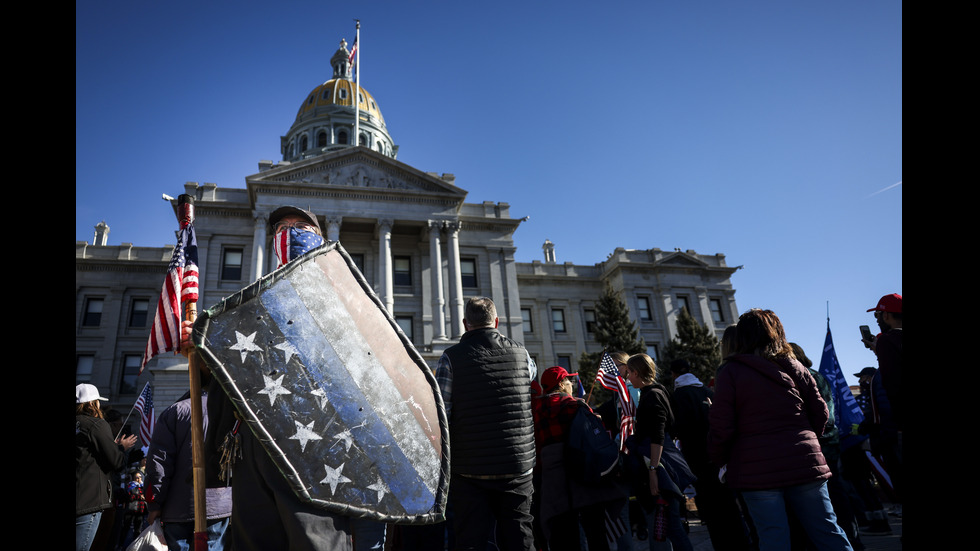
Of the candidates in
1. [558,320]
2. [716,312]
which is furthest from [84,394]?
[716,312]

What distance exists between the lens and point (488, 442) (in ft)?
11.9

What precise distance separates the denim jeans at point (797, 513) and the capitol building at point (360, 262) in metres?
21.6

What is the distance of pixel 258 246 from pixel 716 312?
30993 mm

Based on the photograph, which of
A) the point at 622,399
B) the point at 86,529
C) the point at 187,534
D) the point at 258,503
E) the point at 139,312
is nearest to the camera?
the point at 258,503

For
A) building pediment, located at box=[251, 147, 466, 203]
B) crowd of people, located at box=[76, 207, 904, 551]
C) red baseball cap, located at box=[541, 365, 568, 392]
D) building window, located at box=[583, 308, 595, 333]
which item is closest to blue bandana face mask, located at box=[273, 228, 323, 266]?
crowd of people, located at box=[76, 207, 904, 551]

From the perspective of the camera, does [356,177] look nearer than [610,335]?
Yes

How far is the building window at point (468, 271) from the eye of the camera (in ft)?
102

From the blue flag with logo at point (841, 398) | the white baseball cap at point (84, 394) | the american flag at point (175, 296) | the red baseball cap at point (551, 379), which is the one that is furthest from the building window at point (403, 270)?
the american flag at point (175, 296)

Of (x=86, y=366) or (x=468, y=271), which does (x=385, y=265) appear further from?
(x=86, y=366)

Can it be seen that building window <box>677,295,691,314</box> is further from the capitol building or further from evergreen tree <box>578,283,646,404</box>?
evergreen tree <box>578,283,646,404</box>

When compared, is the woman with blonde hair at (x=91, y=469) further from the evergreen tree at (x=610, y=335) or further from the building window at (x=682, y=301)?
the building window at (x=682, y=301)
